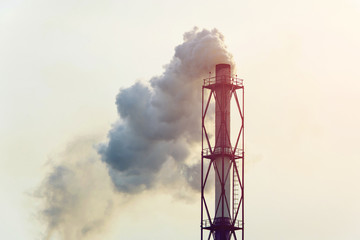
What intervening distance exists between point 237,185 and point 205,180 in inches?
177

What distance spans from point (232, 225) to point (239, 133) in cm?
1242

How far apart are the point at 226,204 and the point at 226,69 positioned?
17670mm

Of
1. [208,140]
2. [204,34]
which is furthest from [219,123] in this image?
[204,34]

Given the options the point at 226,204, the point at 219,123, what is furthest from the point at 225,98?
the point at 226,204

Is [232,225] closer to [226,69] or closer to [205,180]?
[205,180]

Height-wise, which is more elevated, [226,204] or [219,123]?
[219,123]

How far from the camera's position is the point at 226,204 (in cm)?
14725

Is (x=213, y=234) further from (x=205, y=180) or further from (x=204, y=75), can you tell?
(x=204, y=75)

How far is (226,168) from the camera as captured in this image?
148 m

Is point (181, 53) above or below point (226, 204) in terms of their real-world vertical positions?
above

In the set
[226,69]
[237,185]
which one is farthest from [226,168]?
[226,69]

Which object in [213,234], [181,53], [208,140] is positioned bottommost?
[213,234]

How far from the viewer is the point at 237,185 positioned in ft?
490

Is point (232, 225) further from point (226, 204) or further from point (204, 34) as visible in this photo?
point (204, 34)
